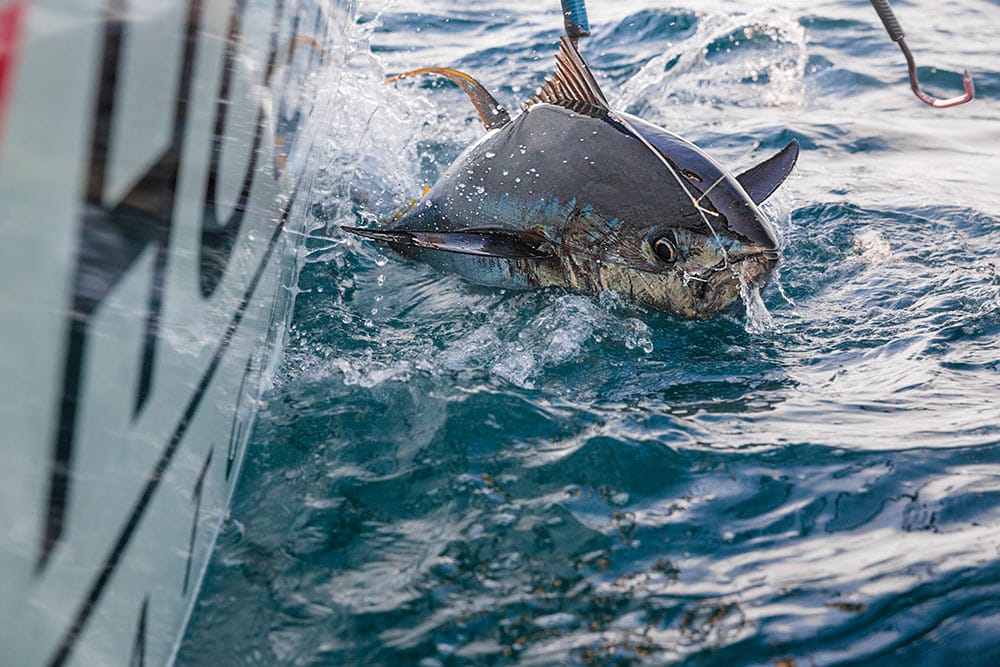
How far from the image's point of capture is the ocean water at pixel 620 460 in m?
1.80

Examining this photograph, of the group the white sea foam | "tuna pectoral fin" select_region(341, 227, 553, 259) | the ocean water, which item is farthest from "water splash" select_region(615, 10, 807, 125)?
"tuna pectoral fin" select_region(341, 227, 553, 259)

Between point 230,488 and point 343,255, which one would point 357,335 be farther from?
point 230,488

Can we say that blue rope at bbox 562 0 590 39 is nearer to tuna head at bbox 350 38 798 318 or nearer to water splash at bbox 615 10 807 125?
tuna head at bbox 350 38 798 318

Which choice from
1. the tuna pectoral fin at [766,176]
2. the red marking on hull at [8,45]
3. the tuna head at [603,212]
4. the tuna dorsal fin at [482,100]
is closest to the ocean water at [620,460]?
the tuna head at [603,212]

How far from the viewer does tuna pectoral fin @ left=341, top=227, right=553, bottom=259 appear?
3.00 m

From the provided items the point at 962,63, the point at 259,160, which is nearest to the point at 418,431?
the point at 259,160

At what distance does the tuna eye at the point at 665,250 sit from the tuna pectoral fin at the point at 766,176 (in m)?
0.52

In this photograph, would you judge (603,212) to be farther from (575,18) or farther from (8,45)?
(8,45)

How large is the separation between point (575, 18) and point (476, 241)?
834 mm

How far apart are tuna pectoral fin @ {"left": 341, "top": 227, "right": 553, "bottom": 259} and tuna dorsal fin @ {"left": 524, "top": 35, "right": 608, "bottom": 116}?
1.59ft

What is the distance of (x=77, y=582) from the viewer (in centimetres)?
124

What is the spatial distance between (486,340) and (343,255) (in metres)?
0.90

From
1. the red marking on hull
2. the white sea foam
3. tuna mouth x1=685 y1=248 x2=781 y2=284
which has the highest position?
the red marking on hull

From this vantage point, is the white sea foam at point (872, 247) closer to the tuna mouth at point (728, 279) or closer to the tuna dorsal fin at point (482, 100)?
the tuna mouth at point (728, 279)
